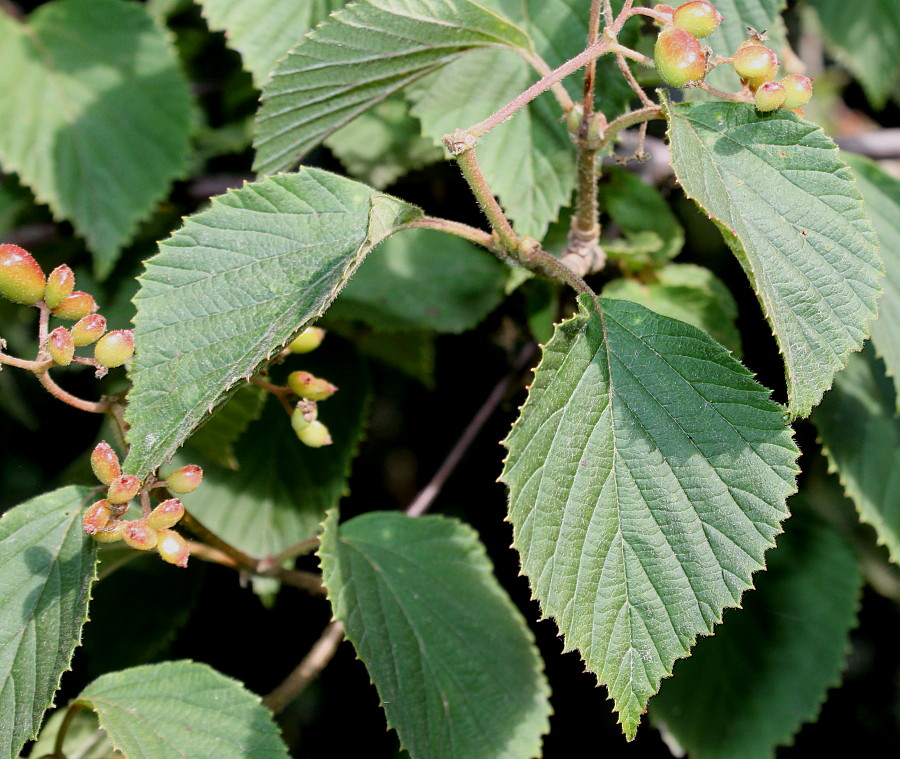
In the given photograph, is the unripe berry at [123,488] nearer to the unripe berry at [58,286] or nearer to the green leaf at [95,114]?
the unripe berry at [58,286]

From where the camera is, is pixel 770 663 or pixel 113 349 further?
pixel 770 663

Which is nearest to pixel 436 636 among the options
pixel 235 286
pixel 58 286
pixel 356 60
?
pixel 235 286

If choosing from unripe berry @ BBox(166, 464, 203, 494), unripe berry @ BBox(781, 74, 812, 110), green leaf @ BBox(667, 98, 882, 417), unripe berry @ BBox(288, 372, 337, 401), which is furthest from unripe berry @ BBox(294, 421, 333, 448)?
unripe berry @ BBox(781, 74, 812, 110)

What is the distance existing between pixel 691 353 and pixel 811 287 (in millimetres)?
144

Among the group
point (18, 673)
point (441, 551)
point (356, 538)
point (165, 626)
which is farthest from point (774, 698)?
point (18, 673)

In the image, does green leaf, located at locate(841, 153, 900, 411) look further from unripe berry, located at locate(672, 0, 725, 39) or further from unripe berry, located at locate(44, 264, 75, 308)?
unripe berry, located at locate(44, 264, 75, 308)

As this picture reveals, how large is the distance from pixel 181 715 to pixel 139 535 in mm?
334

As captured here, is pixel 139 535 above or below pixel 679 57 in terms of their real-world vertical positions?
below

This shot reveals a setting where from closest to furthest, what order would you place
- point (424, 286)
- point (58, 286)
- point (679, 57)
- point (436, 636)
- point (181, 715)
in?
point (679, 57), point (58, 286), point (181, 715), point (436, 636), point (424, 286)

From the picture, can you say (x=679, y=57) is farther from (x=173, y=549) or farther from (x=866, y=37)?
(x=866, y=37)

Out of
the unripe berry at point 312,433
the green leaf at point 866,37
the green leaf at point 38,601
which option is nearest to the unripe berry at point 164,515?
the green leaf at point 38,601

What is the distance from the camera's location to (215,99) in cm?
217

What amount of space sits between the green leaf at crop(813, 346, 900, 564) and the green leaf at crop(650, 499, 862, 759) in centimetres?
27

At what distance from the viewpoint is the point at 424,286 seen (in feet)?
5.17
